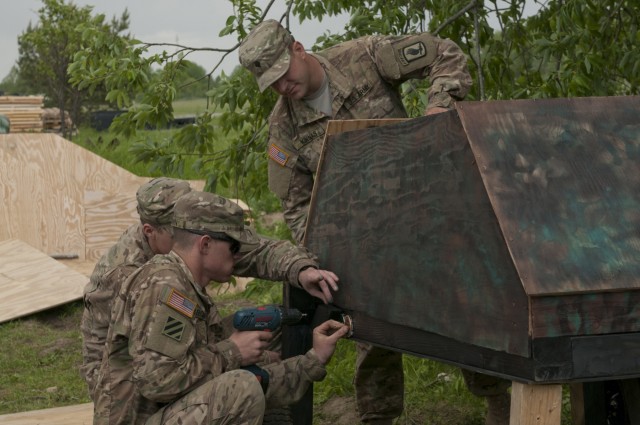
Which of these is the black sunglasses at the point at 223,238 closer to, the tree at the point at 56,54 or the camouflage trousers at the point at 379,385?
the camouflage trousers at the point at 379,385

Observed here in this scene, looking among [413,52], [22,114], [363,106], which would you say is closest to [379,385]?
[363,106]

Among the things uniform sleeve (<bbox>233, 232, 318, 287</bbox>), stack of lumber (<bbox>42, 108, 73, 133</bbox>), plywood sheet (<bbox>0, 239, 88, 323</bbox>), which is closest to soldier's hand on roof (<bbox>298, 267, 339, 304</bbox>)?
uniform sleeve (<bbox>233, 232, 318, 287</bbox>)

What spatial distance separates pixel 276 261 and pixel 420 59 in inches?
44.7

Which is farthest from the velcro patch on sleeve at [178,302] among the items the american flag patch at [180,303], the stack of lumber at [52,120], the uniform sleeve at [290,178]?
the stack of lumber at [52,120]

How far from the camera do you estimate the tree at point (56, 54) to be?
761 inches

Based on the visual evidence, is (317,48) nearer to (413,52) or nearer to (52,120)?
(413,52)

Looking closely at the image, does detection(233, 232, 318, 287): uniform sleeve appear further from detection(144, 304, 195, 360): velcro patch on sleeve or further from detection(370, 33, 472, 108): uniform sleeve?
detection(370, 33, 472, 108): uniform sleeve

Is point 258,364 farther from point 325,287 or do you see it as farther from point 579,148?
point 579,148

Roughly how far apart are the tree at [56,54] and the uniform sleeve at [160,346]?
1412 cm

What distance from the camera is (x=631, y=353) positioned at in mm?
2875

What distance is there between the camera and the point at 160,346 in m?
3.53

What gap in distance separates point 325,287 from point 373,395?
1.13 m

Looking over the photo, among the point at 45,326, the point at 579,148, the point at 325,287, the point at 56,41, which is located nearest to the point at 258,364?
the point at 325,287

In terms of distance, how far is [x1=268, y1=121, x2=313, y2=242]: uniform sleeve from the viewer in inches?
187
